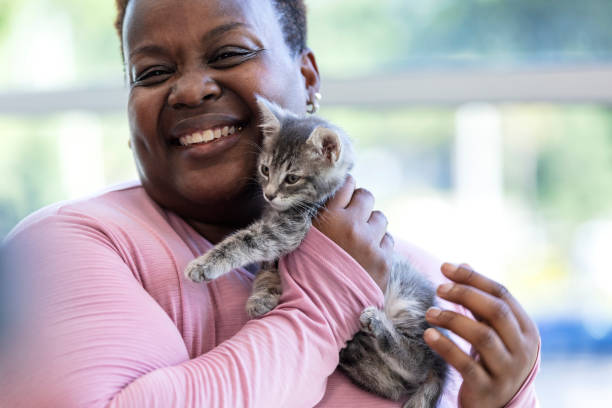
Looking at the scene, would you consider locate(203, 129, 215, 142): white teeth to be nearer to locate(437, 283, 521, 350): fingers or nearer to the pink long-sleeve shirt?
the pink long-sleeve shirt

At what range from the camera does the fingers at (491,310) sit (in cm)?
108

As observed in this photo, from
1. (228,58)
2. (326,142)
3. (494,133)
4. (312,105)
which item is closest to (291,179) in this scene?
(326,142)

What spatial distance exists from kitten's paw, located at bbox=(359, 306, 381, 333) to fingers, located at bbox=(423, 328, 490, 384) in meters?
0.10

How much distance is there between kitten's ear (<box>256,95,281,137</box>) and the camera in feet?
4.24

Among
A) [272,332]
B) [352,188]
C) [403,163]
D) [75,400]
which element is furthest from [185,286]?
[403,163]

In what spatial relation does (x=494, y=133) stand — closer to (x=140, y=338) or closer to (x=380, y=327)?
(x=380, y=327)

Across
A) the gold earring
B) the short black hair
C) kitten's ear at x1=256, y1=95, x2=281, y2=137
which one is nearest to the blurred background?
the gold earring

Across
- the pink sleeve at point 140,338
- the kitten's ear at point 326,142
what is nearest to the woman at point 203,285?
the pink sleeve at point 140,338

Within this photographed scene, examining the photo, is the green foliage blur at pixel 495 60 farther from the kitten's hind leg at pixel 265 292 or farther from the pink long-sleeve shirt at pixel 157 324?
the pink long-sleeve shirt at pixel 157 324

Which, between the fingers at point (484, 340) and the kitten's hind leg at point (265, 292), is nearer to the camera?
the fingers at point (484, 340)

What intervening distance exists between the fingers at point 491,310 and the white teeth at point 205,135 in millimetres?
587

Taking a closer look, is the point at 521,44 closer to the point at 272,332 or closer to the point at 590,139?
the point at 590,139

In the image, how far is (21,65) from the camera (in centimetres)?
306

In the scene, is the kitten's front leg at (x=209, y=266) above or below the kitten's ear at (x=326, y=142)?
below
